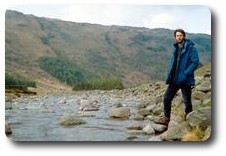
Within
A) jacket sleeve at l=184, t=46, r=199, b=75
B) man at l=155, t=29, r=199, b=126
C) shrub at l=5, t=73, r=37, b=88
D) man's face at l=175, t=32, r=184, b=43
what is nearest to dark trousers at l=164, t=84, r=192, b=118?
man at l=155, t=29, r=199, b=126

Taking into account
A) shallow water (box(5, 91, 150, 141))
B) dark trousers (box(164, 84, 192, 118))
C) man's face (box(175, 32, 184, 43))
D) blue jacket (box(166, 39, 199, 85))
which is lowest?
shallow water (box(5, 91, 150, 141))

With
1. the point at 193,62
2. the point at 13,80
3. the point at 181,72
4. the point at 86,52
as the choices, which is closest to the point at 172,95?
the point at 181,72

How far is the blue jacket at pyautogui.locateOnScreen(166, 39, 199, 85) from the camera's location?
5199 mm

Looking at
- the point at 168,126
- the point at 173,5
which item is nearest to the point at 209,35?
the point at 173,5

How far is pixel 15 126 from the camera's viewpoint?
17.0 ft

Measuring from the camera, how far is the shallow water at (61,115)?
17.0 feet

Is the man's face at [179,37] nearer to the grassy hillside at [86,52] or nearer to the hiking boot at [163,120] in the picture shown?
the grassy hillside at [86,52]

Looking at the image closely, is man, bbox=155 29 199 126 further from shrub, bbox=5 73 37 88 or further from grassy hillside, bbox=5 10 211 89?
shrub, bbox=5 73 37 88

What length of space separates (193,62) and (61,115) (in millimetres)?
993

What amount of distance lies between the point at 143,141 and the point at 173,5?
97 centimetres

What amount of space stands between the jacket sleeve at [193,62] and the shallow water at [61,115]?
1.29 ft

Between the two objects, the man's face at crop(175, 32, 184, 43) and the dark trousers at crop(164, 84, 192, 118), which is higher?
the man's face at crop(175, 32, 184, 43)

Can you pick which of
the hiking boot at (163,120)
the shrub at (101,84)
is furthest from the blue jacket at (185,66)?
the shrub at (101,84)

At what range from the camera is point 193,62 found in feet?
17.0
